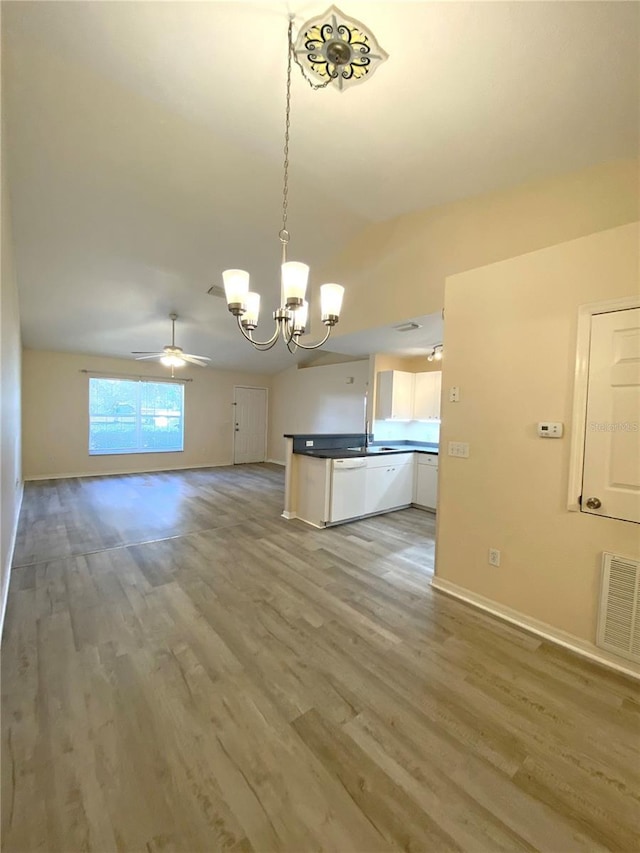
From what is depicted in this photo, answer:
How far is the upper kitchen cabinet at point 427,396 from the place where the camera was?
5422 mm

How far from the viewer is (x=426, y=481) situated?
16.7ft

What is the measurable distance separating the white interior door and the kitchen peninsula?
4.67 meters

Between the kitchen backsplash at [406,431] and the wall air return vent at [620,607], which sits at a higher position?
the kitchen backsplash at [406,431]

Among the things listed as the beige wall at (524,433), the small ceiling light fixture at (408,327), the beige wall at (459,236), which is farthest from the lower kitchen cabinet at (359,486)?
the beige wall at (459,236)

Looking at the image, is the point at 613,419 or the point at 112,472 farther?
the point at 112,472

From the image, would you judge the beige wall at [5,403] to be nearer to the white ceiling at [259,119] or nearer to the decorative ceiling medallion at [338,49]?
the white ceiling at [259,119]

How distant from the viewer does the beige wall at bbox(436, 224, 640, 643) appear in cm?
206

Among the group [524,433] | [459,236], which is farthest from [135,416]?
[524,433]

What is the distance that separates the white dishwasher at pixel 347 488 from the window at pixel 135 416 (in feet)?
17.6

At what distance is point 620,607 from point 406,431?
4.43 metres

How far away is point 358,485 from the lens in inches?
173

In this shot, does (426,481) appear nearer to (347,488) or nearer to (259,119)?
(347,488)

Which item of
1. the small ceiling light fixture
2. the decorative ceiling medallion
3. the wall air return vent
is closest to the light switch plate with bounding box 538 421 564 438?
the wall air return vent

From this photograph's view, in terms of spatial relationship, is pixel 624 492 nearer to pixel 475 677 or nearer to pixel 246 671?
pixel 475 677
